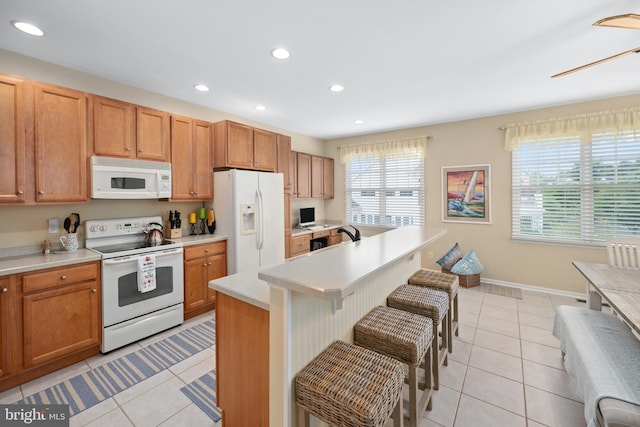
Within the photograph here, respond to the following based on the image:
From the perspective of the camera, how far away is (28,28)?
202 cm

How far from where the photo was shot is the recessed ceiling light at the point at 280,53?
2316 millimetres

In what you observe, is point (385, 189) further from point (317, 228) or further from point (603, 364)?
point (603, 364)

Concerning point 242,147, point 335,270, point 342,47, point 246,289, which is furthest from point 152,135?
point 335,270

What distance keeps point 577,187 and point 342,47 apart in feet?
12.2

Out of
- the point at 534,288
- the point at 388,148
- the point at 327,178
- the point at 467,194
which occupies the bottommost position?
the point at 534,288

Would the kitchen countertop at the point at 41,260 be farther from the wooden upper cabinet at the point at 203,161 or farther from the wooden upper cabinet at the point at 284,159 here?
the wooden upper cabinet at the point at 284,159

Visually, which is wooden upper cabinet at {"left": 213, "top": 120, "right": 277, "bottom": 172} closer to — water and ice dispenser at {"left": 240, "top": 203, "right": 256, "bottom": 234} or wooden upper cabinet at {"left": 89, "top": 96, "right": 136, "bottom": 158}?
water and ice dispenser at {"left": 240, "top": 203, "right": 256, "bottom": 234}

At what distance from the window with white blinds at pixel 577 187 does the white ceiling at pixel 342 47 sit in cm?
62

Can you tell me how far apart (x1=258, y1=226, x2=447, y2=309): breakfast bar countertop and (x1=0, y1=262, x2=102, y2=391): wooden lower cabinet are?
2.10 meters

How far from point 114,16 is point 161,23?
0.97 ft

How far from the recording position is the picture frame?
4270 mm

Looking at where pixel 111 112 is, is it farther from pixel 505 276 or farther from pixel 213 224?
pixel 505 276

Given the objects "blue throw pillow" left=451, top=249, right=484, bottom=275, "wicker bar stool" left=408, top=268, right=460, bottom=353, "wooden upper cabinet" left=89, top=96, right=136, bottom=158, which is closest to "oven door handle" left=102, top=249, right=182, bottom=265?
"wooden upper cabinet" left=89, top=96, right=136, bottom=158

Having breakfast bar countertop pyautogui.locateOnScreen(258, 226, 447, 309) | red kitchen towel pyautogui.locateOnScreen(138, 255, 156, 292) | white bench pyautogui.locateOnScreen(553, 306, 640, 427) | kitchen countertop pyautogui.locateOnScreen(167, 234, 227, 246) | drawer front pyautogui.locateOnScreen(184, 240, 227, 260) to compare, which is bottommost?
white bench pyautogui.locateOnScreen(553, 306, 640, 427)
